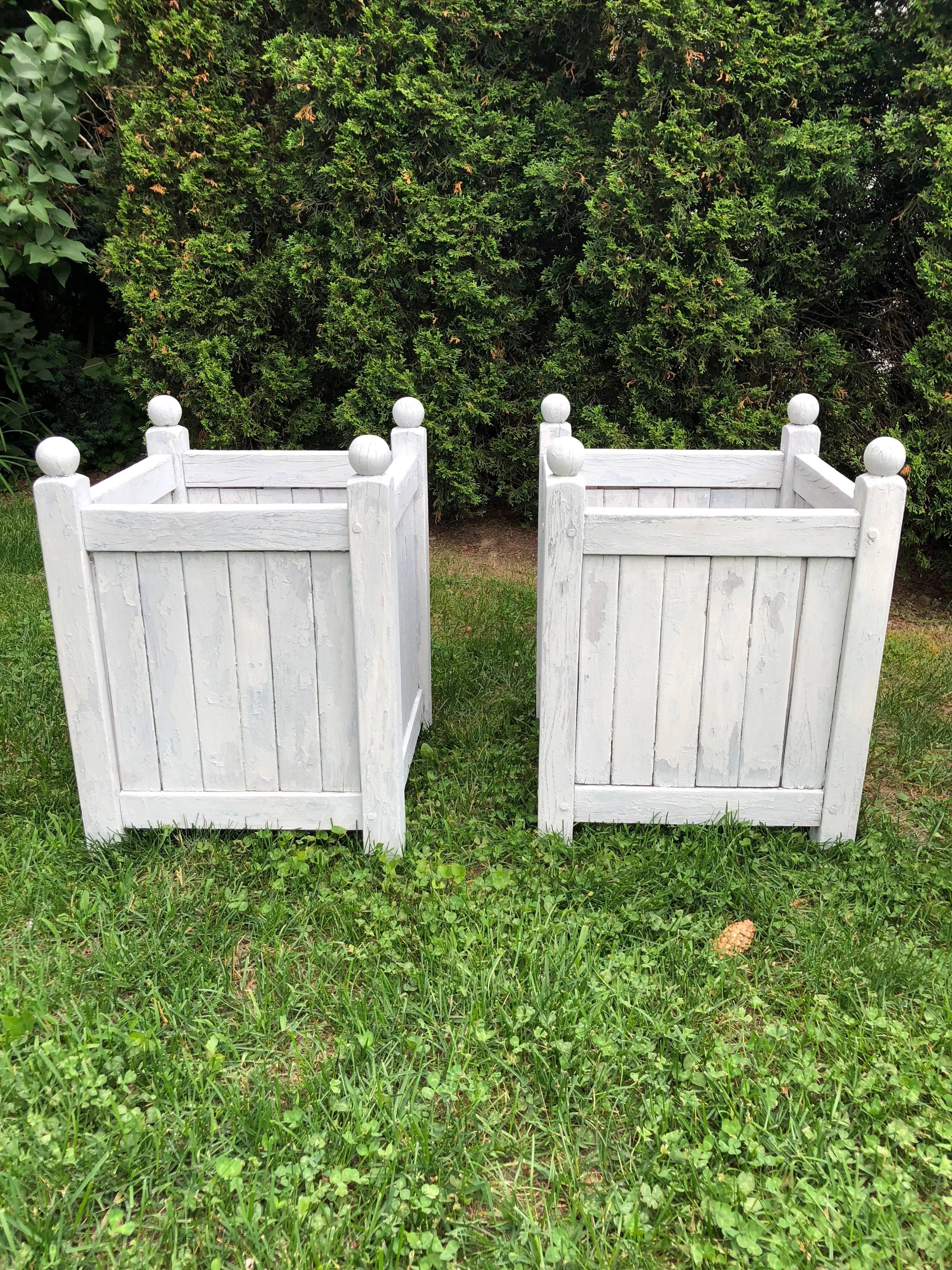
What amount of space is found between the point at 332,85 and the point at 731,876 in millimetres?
4066

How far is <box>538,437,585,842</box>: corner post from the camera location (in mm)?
2475

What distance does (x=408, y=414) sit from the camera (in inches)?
130

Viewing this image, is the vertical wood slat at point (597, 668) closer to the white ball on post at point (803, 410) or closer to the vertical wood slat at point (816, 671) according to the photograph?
the vertical wood slat at point (816, 671)

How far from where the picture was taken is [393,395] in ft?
16.8

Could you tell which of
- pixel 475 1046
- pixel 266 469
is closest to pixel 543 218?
pixel 266 469

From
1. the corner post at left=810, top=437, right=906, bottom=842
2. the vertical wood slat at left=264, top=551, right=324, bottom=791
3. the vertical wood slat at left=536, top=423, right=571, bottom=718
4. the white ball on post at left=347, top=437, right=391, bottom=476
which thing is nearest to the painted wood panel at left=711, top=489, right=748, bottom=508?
the vertical wood slat at left=536, top=423, right=571, bottom=718

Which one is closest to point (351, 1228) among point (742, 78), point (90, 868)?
point (90, 868)

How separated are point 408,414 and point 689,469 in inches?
37.7

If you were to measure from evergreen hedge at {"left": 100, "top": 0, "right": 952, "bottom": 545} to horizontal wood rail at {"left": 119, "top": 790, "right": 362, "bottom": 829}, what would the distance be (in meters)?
2.84

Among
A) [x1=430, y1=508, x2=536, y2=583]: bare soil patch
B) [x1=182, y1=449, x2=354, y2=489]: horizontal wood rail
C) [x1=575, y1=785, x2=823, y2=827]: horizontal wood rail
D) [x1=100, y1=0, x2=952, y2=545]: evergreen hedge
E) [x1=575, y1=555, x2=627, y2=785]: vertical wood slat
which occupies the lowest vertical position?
[x1=430, y1=508, x2=536, y2=583]: bare soil patch

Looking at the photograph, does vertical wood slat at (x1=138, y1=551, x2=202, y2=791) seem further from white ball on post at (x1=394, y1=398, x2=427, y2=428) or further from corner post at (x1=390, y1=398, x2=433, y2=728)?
white ball on post at (x1=394, y1=398, x2=427, y2=428)

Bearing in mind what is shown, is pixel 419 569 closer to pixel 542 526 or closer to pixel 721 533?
pixel 542 526

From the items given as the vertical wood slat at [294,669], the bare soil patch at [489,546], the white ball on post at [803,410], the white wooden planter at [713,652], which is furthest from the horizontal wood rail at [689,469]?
the bare soil patch at [489,546]

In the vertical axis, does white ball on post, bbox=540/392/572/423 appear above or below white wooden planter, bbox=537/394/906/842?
above
